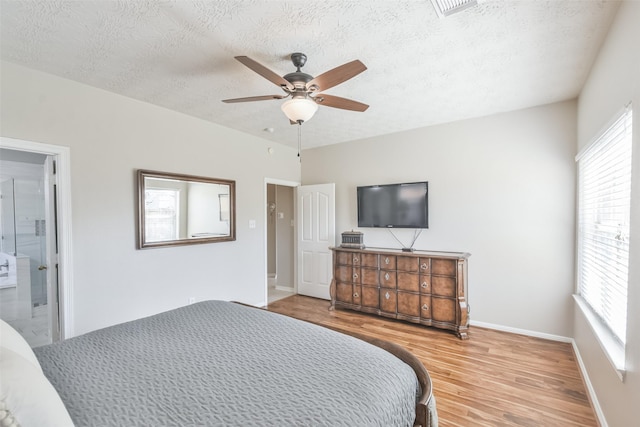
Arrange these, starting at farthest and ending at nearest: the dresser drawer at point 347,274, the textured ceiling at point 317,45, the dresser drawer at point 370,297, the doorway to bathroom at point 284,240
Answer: the doorway to bathroom at point 284,240, the dresser drawer at point 347,274, the dresser drawer at point 370,297, the textured ceiling at point 317,45

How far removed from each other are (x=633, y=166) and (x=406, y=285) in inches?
96.9

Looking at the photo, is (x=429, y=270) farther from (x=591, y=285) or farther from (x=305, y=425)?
(x=305, y=425)

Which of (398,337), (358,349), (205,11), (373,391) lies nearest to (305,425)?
(373,391)

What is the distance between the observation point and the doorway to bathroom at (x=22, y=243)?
328 cm

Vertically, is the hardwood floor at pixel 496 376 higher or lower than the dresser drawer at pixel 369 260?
lower

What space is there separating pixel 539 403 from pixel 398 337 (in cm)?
133

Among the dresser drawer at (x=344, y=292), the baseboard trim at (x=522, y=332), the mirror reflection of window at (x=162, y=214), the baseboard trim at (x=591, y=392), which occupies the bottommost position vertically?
the baseboard trim at (x=522, y=332)

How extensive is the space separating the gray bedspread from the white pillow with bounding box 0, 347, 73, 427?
17 centimetres

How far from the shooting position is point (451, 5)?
1612 millimetres

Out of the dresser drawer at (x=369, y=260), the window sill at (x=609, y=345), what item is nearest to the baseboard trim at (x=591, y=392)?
the window sill at (x=609, y=345)

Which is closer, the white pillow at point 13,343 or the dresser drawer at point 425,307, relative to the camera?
the white pillow at point 13,343

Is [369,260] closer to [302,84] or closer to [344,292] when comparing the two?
[344,292]

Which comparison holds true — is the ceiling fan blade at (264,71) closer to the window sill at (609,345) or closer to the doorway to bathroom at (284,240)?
the window sill at (609,345)

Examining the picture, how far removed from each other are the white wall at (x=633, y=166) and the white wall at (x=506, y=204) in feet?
2.89
